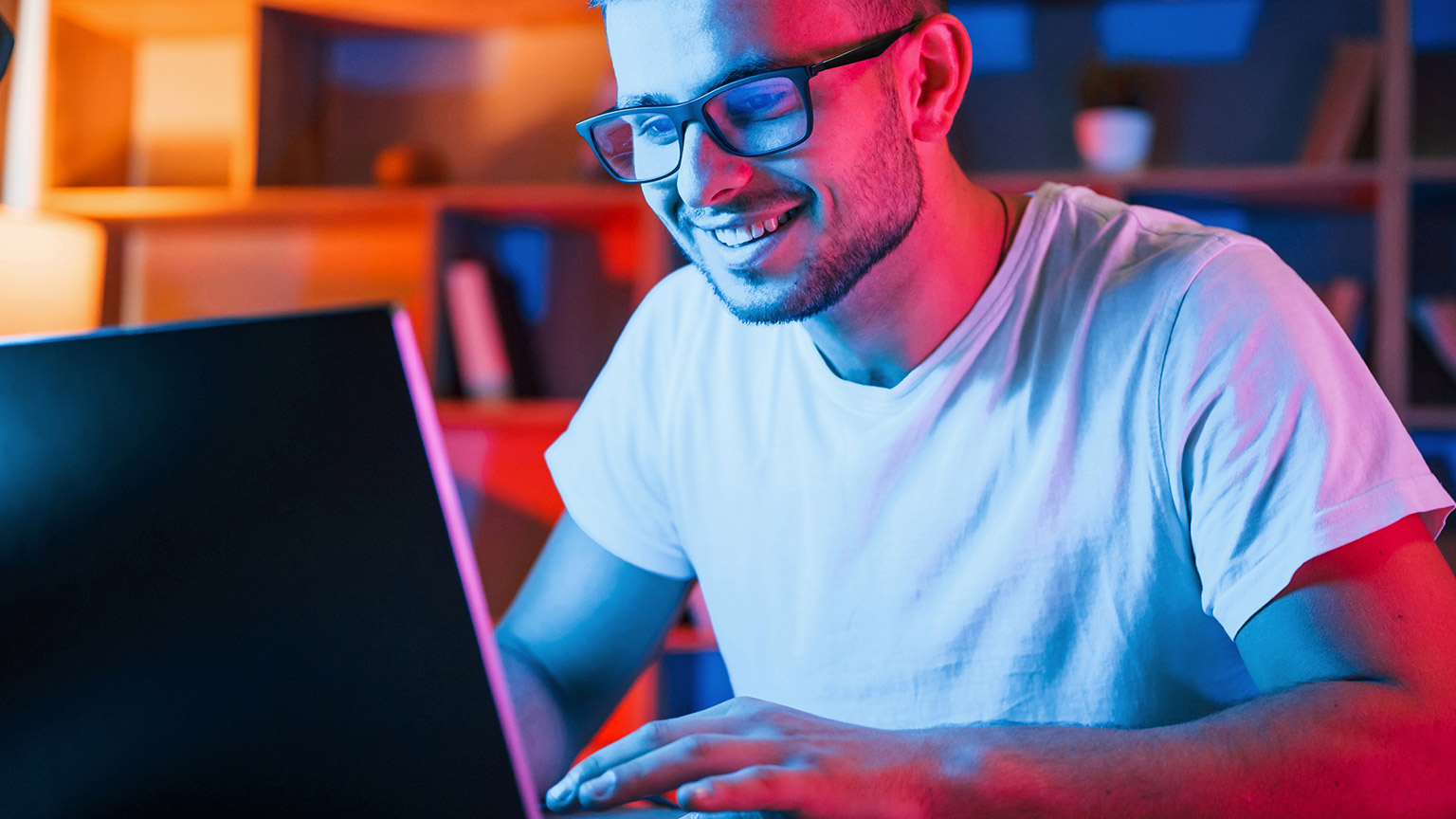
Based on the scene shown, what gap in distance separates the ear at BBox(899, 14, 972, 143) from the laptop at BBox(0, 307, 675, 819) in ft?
2.40

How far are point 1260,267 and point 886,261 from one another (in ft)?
1.04

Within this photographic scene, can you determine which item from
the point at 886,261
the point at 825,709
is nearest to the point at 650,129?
the point at 886,261

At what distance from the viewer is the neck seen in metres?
1.02

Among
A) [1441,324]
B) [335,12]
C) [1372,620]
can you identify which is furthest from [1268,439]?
[335,12]

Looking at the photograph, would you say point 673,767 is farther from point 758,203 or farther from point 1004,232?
point 1004,232

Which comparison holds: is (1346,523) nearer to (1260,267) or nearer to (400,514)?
(1260,267)

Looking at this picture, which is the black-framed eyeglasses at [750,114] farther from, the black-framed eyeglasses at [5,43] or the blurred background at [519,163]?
the blurred background at [519,163]

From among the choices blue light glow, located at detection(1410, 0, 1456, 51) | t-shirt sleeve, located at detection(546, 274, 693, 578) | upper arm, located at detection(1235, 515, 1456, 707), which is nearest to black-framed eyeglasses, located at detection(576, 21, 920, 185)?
t-shirt sleeve, located at detection(546, 274, 693, 578)

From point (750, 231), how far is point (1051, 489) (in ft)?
1.16

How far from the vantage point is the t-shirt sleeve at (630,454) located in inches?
45.3

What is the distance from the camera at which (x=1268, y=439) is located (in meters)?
0.79

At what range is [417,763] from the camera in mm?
444

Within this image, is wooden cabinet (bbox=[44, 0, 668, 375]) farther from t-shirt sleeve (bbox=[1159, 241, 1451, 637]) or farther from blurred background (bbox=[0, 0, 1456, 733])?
t-shirt sleeve (bbox=[1159, 241, 1451, 637])

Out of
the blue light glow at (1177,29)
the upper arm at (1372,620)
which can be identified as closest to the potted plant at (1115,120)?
the blue light glow at (1177,29)
